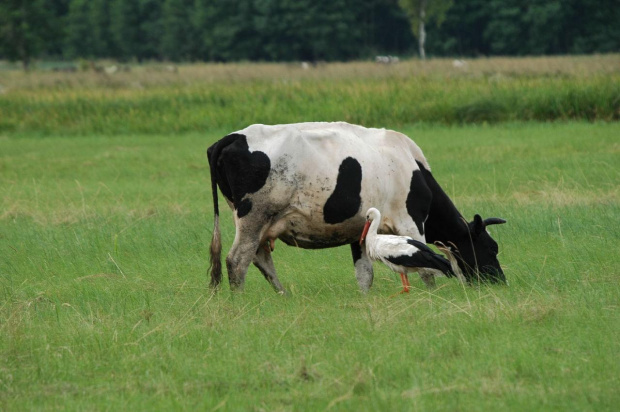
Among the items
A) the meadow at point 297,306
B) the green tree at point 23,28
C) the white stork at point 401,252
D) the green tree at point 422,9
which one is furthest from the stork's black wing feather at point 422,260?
the green tree at point 23,28

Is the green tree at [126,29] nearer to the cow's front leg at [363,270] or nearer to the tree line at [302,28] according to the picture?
the tree line at [302,28]

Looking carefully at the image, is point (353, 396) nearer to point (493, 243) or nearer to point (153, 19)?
point (493, 243)

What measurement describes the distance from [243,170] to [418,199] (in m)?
1.70

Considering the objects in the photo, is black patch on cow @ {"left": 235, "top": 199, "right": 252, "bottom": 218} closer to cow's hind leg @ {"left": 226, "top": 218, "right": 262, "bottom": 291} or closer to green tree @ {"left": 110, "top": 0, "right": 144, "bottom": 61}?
cow's hind leg @ {"left": 226, "top": 218, "right": 262, "bottom": 291}

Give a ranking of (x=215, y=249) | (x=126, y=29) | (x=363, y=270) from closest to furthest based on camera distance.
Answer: (x=215, y=249) → (x=363, y=270) → (x=126, y=29)

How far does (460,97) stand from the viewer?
24.0m

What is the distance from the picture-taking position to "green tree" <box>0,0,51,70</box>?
6234 cm

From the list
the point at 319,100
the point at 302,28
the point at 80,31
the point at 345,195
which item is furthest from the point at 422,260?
the point at 80,31

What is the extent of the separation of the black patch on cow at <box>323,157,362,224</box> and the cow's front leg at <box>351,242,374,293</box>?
0.47 meters

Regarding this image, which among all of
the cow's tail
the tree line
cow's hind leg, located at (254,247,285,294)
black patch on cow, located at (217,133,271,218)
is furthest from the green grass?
the tree line

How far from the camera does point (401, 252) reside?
26.3 ft

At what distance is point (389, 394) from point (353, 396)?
215 mm

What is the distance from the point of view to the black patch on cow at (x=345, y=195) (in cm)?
830

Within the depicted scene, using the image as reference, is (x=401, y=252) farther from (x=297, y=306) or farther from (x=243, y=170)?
(x=243, y=170)
